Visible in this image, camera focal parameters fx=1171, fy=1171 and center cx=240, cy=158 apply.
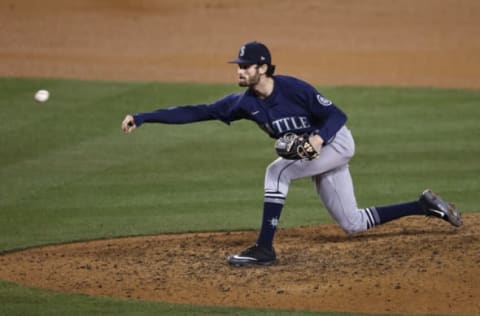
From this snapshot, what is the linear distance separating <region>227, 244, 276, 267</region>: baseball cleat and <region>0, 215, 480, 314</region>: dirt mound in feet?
0.24

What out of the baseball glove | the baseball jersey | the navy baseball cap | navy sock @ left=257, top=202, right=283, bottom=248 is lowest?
navy sock @ left=257, top=202, right=283, bottom=248

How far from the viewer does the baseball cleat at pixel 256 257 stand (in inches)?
344

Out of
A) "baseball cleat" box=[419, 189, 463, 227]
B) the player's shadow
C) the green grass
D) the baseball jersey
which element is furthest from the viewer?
the green grass

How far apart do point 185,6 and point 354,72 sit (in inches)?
219

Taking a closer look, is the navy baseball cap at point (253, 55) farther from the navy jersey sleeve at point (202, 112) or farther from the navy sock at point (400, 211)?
the navy sock at point (400, 211)

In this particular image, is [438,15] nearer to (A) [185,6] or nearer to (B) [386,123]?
(A) [185,6]

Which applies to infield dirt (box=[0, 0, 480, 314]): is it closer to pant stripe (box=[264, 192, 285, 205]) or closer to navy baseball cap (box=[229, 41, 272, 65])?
pant stripe (box=[264, 192, 285, 205])

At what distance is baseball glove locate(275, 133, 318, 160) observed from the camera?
856 centimetres

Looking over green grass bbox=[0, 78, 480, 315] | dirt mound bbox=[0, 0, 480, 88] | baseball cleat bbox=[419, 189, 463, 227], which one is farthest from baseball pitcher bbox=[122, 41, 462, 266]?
dirt mound bbox=[0, 0, 480, 88]

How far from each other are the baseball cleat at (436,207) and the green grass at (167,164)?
4.31 ft

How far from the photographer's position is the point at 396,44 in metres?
19.9

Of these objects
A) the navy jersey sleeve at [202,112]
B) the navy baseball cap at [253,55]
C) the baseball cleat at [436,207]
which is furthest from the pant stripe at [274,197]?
the baseball cleat at [436,207]

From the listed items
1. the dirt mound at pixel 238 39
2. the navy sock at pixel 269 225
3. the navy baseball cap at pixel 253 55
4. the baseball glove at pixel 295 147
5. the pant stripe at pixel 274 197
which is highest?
the dirt mound at pixel 238 39

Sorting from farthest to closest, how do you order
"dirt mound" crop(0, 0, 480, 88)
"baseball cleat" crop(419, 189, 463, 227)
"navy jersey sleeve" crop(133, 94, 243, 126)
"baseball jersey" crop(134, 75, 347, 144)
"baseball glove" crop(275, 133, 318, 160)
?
1. "dirt mound" crop(0, 0, 480, 88)
2. "baseball cleat" crop(419, 189, 463, 227)
3. "navy jersey sleeve" crop(133, 94, 243, 126)
4. "baseball jersey" crop(134, 75, 347, 144)
5. "baseball glove" crop(275, 133, 318, 160)
